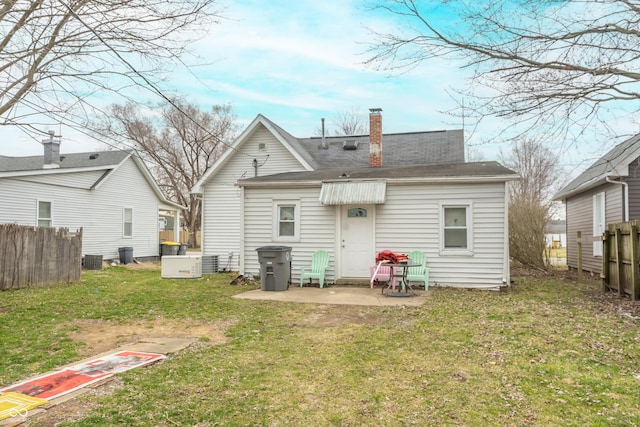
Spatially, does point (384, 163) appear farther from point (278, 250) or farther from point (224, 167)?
point (278, 250)

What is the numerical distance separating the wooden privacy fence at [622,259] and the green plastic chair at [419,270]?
4.23 m

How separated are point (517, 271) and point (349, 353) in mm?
13141

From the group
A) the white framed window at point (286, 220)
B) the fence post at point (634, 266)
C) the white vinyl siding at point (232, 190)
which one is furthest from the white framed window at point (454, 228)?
the white vinyl siding at point (232, 190)

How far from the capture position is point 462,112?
24.1 ft

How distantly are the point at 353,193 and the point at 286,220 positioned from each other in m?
2.27

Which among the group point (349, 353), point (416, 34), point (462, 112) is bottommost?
point (349, 353)

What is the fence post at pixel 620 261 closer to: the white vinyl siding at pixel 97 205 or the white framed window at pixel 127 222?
the white vinyl siding at pixel 97 205

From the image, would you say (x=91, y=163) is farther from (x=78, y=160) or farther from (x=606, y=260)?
(x=606, y=260)

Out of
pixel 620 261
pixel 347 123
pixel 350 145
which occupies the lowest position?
pixel 620 261

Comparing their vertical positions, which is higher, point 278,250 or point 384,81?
point 384,81

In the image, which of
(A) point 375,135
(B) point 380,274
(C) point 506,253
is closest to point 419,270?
(B) point 380,274

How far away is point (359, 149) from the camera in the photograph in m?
19.2

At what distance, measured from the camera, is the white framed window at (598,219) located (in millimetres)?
14188

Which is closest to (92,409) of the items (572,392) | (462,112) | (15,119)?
(572,392)
